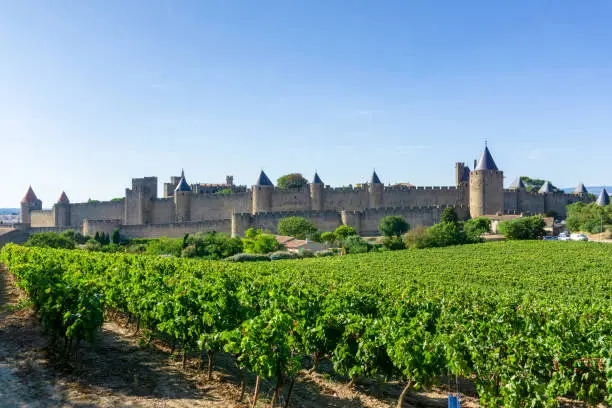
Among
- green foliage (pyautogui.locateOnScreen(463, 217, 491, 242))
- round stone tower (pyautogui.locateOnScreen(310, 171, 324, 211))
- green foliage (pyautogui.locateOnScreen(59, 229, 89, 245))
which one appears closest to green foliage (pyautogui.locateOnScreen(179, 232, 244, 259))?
green foliage (pyautogui.locateOnScreen(59, 229, 89, 245))

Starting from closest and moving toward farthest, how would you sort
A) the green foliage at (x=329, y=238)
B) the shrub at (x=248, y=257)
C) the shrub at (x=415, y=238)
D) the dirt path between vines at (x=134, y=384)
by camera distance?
the dirt path between vines at (x=134, y=384) → the shrub at (x=248, y=257) → the shrub at (x=415, y=238) → the green foliage at (x=329, y=238)

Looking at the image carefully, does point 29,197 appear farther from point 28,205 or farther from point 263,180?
point 263,180

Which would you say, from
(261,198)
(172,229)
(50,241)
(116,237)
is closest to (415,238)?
(261,198)

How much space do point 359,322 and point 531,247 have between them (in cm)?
2491

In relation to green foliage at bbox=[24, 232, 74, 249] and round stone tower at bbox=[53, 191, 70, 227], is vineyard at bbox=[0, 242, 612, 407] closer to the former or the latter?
green foliage at bbox=[24, 232, 74, 249]

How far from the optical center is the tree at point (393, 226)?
1624 inches

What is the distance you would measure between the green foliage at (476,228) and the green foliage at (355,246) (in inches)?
278

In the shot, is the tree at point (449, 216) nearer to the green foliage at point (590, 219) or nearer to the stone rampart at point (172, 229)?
the green foliage at point (590, 219)

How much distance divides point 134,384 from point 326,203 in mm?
41906

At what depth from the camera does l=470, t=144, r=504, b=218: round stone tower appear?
43312 mm

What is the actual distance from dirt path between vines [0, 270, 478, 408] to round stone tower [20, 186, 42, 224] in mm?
55066

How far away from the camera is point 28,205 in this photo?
5781cm

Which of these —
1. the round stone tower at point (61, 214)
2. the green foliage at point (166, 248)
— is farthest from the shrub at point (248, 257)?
the round stone tower at point (61, 214)

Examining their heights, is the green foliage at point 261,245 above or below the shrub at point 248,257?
above
